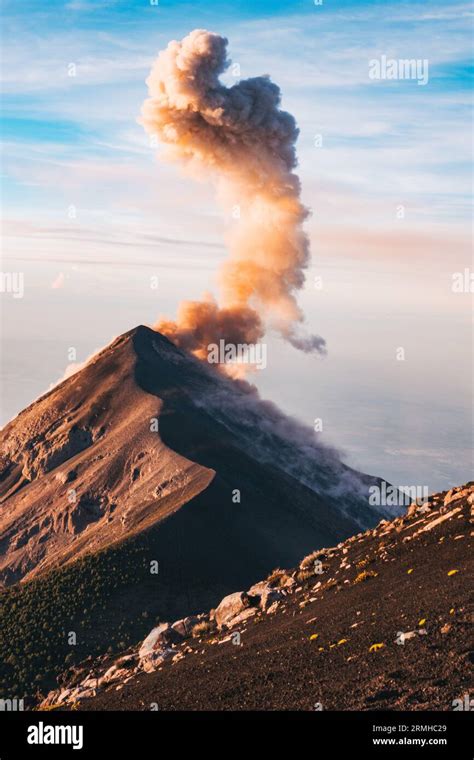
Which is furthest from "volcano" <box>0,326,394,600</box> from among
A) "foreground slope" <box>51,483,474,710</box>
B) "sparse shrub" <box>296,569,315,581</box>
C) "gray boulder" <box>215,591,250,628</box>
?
"foreground slope" <box>51,483,474,710</box>

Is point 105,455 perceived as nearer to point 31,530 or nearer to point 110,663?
point 31,530

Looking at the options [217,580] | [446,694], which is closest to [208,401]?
[217,580]

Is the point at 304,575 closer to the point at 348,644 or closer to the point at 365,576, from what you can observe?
the point at 365,576

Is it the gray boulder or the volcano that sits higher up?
the volcano

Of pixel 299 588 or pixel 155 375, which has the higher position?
pixel 155 375

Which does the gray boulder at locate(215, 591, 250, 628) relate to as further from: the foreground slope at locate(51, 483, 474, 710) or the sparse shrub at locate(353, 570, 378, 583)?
the sparse shrub at locate(353, 570, 378, 583)

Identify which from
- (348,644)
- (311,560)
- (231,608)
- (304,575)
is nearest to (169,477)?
(311,560)
